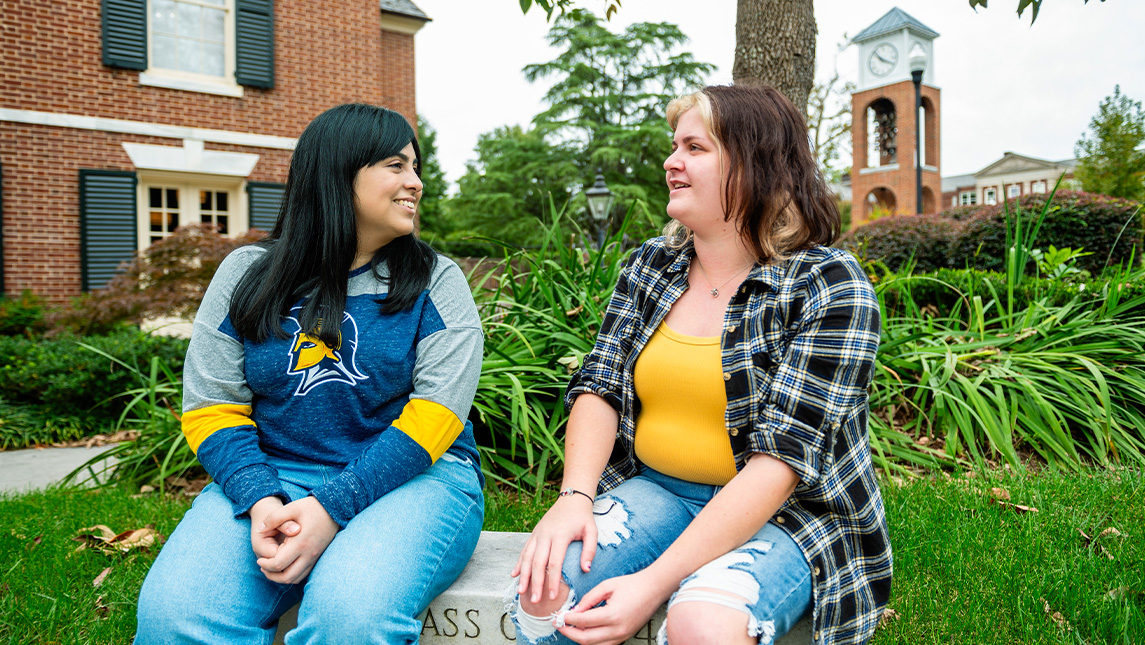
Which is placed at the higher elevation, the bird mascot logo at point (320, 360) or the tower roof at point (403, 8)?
the tower roof at point (403, 8)

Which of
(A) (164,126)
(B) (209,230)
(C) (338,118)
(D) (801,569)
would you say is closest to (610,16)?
(C) (338,118)

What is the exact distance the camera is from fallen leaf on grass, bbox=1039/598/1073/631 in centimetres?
171

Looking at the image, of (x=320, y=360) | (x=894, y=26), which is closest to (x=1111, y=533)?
(x=320, y=360)

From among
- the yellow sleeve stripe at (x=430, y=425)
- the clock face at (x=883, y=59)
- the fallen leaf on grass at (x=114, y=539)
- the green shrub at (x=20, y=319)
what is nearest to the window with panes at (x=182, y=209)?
the green shrub at (x=20, y=319)

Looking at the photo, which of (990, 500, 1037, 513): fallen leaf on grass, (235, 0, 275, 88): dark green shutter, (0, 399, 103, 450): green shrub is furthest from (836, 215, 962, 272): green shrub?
(235, 0, 275, 88): dark green shutter

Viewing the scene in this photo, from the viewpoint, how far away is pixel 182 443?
3336 mm

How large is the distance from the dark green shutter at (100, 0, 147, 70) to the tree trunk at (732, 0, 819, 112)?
7714 millimetres

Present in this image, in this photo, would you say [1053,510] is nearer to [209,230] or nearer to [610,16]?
[610,16]

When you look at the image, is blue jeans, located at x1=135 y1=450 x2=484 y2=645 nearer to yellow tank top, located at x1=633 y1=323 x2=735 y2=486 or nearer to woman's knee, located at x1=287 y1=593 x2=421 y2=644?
woman's knee, located at x1=287 y1=593 x2=421 y2=644

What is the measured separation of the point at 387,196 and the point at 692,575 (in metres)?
1.11

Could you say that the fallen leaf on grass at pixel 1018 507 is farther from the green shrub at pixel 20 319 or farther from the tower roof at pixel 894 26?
the tower roof at pixel 894 26

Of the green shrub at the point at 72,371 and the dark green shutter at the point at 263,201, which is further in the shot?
the dark green shutter at the point at 263,201

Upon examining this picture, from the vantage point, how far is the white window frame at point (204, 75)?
8633 millimetres

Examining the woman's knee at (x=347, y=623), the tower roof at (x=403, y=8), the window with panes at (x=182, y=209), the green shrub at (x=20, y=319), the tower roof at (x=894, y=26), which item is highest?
the tower roof at (x=894, y=26)
